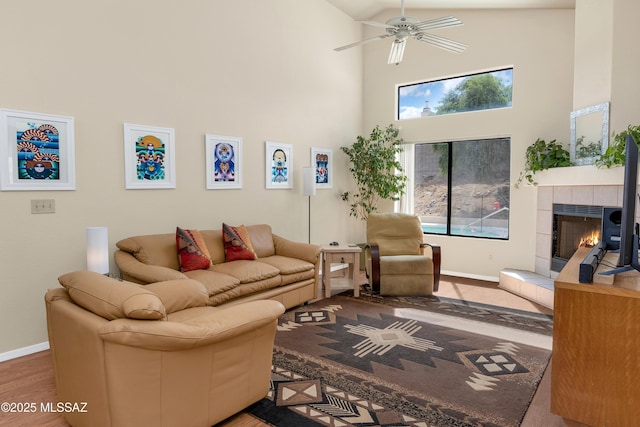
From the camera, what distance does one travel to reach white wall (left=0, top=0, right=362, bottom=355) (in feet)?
10.8

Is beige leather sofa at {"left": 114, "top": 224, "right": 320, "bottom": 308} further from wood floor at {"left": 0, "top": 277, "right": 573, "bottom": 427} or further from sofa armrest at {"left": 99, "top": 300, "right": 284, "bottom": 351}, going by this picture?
sofa armrest at {"left": 99, "top": 300, "right": 284, "bottom": 351}

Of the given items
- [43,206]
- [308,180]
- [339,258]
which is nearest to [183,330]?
[43,206]

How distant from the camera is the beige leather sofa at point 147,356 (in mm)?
1866

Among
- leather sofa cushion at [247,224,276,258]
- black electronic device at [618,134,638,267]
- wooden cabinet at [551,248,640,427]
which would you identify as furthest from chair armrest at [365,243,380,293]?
black electronic device at [618,134,638,267]

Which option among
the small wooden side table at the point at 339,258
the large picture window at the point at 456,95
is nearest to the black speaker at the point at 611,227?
the small wooden side table at the point at 339,258

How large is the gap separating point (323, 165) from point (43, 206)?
3911mm

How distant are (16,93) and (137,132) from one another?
3.35 feet

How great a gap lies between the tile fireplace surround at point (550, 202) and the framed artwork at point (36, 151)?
17.9 feet

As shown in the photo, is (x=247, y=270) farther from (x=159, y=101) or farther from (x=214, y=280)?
(x=159, y=101)

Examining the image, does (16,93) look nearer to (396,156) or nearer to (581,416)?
(581,416)

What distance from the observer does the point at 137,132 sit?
401 centimetres

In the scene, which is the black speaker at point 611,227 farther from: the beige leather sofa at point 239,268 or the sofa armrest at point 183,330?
the beige leather sofa at point 239,268

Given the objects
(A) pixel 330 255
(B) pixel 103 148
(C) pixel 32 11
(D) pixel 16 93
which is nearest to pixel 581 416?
(A) pixel 330 255

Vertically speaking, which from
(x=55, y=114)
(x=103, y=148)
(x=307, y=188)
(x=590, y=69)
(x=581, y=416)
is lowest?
(x=581, y=416)
